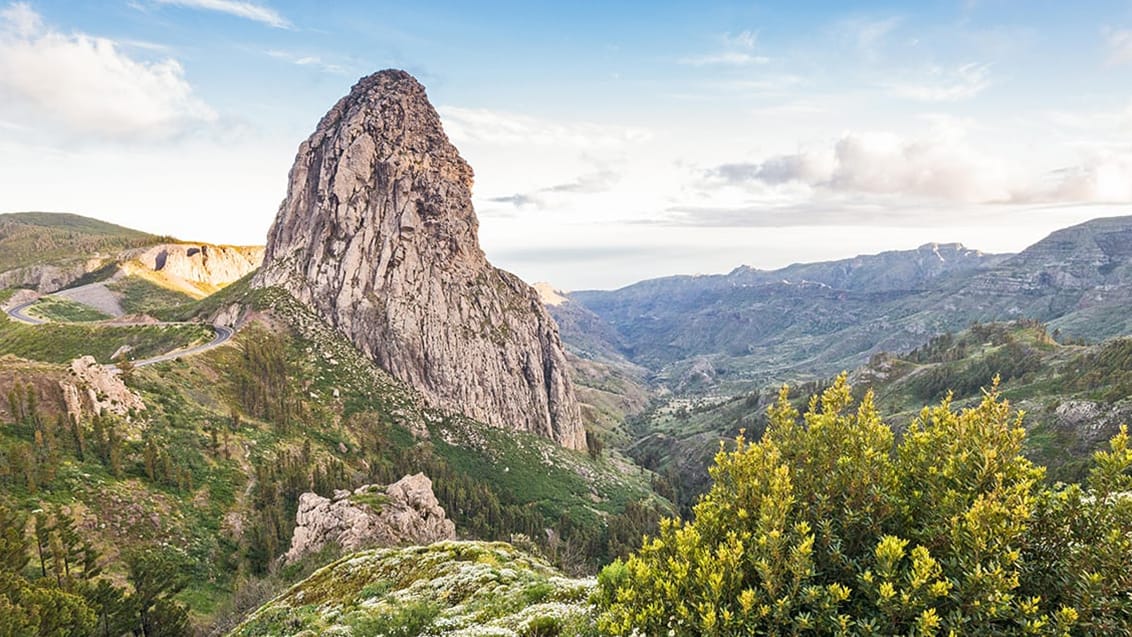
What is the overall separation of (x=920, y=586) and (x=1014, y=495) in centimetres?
287

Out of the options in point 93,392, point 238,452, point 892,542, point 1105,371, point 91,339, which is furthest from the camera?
point 1105,371

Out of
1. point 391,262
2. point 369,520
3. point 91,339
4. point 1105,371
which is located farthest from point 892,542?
point 1105,371

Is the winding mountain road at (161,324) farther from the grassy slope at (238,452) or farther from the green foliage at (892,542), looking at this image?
the green foliage at (892,542)

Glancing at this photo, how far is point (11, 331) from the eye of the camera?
437ft

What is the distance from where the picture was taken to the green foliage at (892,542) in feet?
34.1

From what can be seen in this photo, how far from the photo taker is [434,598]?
3038 cm

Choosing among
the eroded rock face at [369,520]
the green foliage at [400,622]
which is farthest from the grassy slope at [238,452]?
the green foliage at [400,622]

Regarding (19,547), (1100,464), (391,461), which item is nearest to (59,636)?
(19,547)

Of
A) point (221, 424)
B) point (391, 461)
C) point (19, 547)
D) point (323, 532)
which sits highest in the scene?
point (19, 547)

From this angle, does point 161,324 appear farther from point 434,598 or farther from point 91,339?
point 434,598

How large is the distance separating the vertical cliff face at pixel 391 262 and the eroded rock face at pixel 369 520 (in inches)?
3719

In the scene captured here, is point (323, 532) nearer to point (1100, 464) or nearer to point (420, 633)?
point (420, 633)

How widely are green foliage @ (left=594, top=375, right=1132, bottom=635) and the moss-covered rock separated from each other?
7632mm

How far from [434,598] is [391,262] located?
525ft
